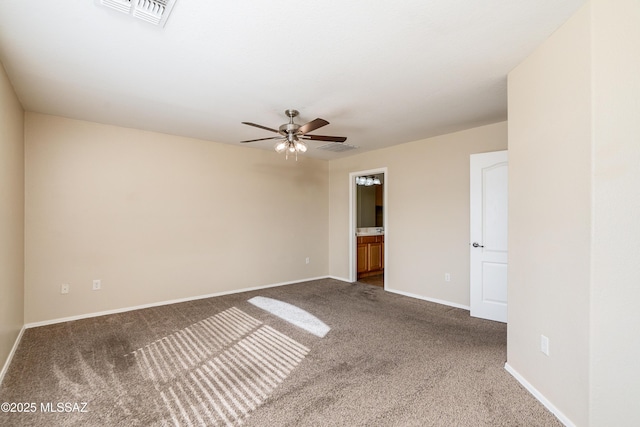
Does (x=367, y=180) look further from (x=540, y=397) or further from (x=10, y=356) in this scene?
(x=10, y=356)

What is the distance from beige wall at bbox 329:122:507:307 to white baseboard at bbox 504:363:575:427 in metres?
1.83

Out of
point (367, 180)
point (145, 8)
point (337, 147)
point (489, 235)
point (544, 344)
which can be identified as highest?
point (145, 8)

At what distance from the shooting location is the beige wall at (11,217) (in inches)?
92.7

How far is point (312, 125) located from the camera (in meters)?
2.84

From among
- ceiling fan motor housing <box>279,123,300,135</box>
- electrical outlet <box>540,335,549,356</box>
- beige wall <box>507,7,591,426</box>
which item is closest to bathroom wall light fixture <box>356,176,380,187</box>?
ceiling fan motor housing <box>279,123,300,135</box>

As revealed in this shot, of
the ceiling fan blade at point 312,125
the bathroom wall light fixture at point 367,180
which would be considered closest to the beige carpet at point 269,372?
the ceiling fan blade at point 312,125

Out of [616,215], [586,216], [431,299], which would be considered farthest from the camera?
[431,299]

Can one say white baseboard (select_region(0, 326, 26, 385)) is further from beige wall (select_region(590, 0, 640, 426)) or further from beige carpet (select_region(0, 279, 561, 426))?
beige wall (select_region(590, 0, 640, 426))

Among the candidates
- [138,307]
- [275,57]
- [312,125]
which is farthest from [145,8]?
[138,307]

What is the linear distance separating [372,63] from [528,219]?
5.52 feet

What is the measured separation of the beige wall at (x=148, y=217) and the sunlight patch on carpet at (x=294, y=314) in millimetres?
842

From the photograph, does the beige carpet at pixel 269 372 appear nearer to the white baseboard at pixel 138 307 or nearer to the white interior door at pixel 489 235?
the white baseboard at pixel 138 307

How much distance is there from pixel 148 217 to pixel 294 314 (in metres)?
2.47

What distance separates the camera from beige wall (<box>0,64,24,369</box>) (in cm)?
235
